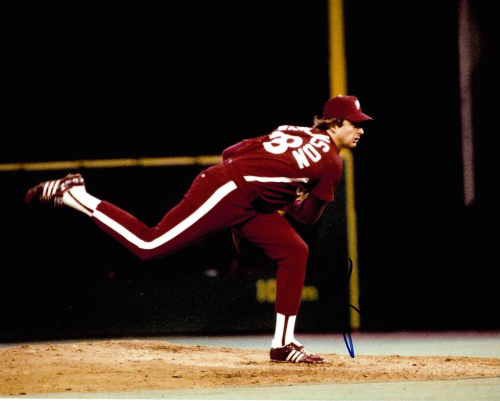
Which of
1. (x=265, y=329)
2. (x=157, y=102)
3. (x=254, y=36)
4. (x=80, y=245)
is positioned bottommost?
(x=265, y=329)

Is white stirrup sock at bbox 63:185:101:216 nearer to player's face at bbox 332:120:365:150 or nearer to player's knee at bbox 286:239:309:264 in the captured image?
player's knee at bbox 286:239:309:264

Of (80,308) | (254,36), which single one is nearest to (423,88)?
(254,36)

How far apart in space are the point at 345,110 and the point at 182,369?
74.9 inches

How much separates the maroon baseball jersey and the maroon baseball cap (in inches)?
6.5

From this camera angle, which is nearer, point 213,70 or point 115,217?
point 115,217

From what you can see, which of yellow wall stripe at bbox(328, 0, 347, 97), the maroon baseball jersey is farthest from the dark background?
the maroon baseball jersey

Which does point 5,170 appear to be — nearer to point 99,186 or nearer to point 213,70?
point 99,186

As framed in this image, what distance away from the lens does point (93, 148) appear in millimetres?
7691

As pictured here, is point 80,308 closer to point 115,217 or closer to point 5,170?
point 5,170

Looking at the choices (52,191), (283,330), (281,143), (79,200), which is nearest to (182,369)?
(283,330)

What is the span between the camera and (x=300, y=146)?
4.82m

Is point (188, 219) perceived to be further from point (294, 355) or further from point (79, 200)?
Result: point (294, 355)

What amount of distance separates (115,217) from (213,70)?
→ 3.45 meters

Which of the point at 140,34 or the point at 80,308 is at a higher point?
the point at 140,34
